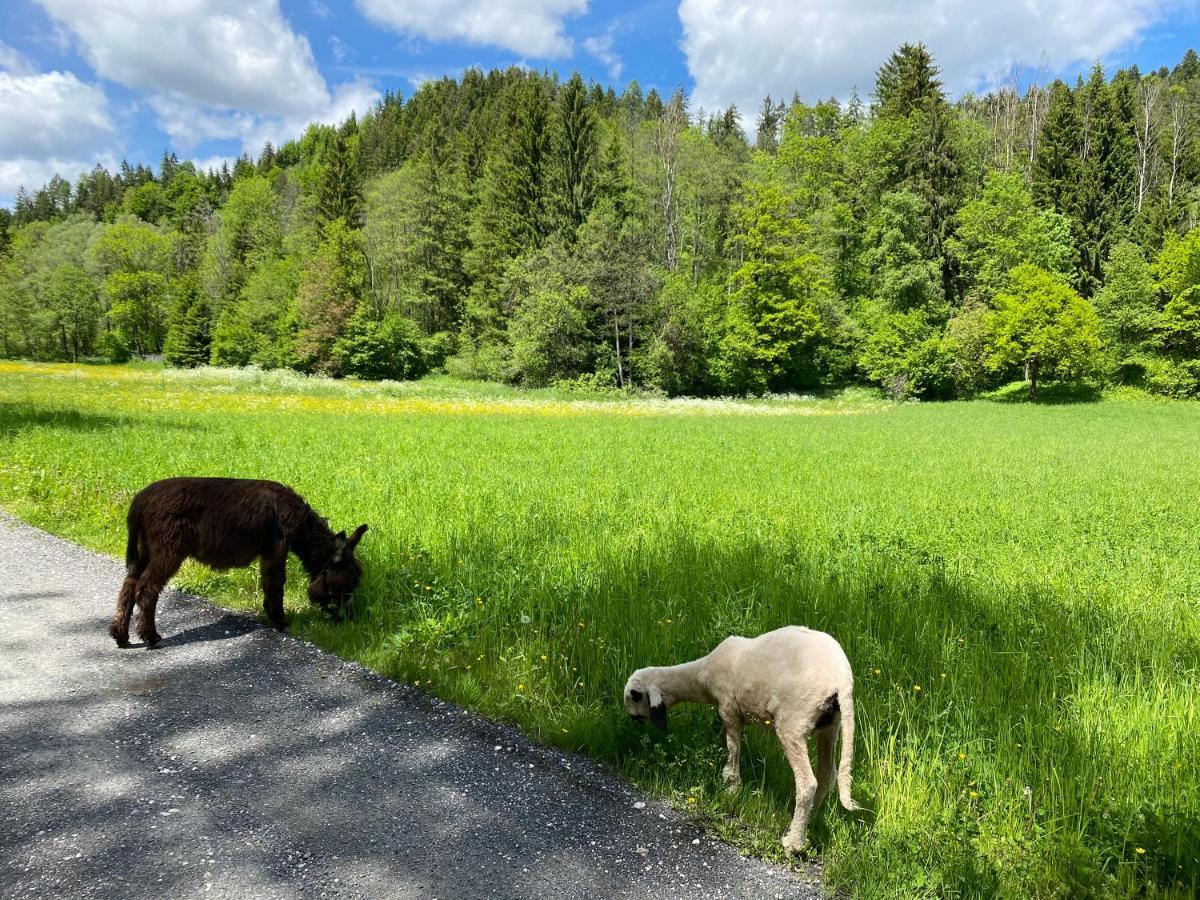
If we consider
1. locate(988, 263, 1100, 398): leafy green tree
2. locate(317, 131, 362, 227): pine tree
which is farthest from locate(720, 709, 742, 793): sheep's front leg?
locate(317, 131, 362, 227): pine tree

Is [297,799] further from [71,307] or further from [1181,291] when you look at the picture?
[71,307]

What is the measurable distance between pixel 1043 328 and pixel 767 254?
20.0 meters

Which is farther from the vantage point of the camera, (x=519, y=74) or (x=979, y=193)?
(x=519, y=74)

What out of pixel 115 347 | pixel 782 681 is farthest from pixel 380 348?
pixel 782 681

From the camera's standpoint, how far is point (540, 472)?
1373 cm

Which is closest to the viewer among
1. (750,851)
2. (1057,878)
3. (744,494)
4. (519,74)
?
(1057,878)

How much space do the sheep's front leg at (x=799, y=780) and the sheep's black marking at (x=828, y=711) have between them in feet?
0.33

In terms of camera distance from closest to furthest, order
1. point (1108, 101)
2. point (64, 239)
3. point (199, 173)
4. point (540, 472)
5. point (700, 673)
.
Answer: point (700, 673) → point (540, 472) → point (1108, 101) → point (64, 239) → point (199, 173)

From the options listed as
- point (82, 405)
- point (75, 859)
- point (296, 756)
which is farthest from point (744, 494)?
point (82, 405)

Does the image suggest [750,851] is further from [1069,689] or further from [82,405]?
[82,405]

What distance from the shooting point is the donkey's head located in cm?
605

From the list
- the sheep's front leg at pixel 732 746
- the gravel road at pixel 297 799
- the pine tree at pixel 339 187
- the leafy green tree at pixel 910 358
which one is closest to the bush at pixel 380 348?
the pine tree at pixel 339 187

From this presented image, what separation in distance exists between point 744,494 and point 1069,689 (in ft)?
24.4

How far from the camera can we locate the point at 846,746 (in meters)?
2.83
